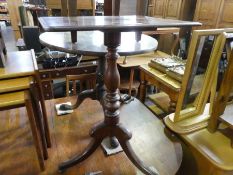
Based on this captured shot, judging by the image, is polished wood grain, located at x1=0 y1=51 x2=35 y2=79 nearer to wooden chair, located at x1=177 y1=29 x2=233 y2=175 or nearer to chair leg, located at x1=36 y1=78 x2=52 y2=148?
chair leg, located at x1=36 y1=78 x2=52 y2=148

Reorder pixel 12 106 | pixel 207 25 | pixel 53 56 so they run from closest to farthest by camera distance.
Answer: pixel 12 106
pixel 53 56
pixel 207 25

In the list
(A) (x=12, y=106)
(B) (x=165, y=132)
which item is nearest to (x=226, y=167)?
(B) (x=165, y=132)

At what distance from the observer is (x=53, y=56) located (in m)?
2.01

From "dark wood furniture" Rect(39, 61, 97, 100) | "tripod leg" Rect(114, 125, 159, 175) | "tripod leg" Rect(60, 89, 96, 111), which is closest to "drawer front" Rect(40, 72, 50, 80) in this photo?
"dark wood furniture" Rect(39, 61, 97, 100)

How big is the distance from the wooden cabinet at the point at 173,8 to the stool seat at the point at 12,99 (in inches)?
96.8

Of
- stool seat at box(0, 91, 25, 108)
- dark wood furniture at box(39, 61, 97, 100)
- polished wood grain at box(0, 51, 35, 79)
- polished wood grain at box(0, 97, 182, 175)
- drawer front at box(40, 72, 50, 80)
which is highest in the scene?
polished wood grain at box(0, 51, 35, 79)

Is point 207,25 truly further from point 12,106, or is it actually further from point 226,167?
point 12,106

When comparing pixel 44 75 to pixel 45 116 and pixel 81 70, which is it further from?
pixel 45 116

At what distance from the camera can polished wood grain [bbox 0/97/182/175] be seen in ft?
3.20

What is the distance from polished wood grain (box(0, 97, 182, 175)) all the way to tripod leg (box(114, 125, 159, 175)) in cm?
6

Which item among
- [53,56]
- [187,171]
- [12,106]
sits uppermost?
[12,106]

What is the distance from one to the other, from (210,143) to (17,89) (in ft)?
3.25

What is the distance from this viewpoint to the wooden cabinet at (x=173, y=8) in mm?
2568

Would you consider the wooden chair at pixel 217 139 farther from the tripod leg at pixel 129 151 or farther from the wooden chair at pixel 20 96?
the wooden chair at pixel 20 96
